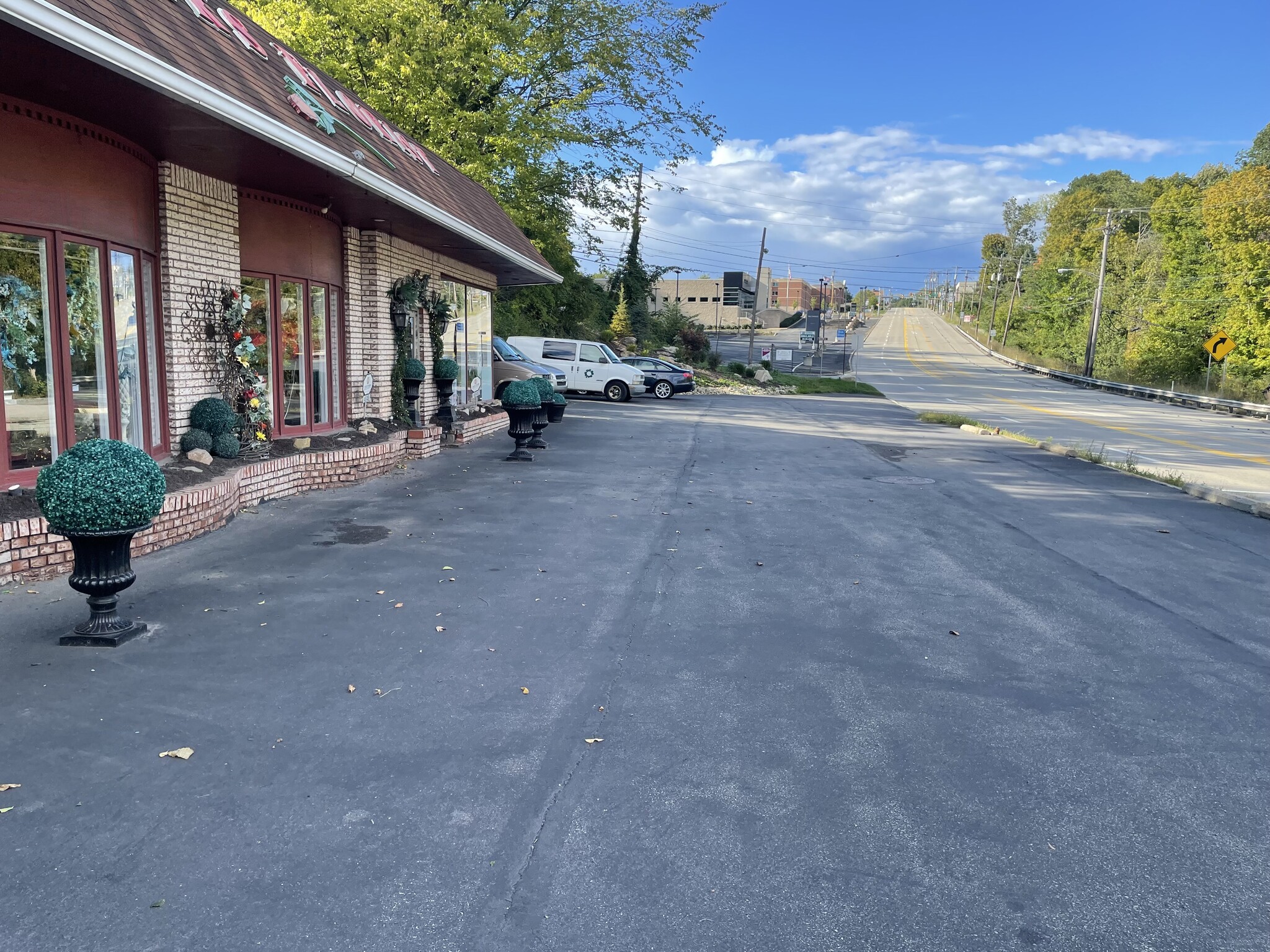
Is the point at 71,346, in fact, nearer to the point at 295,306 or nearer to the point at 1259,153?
the point at 295,306

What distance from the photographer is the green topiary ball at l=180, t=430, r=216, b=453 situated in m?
8.97

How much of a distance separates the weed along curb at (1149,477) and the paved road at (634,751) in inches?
157

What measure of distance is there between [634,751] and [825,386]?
4032cm

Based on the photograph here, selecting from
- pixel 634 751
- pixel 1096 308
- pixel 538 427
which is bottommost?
pixel 634 751

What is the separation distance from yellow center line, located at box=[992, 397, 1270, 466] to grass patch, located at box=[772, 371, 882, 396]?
726 cm

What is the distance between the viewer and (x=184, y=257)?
8961 mm

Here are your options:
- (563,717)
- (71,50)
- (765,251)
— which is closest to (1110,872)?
(563,717)

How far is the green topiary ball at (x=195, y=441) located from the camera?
897cm

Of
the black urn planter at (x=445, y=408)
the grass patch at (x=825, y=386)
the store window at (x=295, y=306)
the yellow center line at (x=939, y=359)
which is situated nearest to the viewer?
the store window at (x=295, y=306)

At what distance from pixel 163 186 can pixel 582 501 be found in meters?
5.63

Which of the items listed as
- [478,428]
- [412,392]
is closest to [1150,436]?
[478,428]

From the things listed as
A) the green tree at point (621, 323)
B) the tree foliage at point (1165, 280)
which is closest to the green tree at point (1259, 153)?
the tree foliage at point (1165, 280)

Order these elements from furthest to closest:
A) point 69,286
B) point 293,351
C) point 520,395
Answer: point 520,395 → point 293,351 → point 69,286

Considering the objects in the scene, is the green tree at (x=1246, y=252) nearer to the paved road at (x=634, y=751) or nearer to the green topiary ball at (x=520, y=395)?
the paved road at (x=634, y=751)
